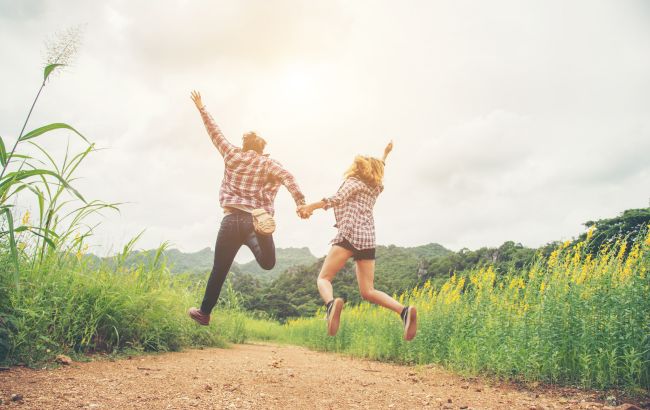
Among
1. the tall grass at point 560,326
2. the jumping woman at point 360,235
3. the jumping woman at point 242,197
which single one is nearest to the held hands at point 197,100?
the jumping woman at point 242,197

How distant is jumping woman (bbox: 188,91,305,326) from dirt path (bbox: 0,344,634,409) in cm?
78

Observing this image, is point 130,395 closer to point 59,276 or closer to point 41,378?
point 41,378

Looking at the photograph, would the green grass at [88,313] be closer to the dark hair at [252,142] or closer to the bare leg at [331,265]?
the dark hair at [252,142]

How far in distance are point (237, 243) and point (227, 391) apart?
136 cm

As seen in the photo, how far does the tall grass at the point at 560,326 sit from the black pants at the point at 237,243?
344 centimetres

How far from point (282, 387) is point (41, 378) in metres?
2.11

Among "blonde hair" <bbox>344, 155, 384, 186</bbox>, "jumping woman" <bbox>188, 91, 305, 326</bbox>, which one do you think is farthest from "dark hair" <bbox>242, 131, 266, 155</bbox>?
"blonde hair" <bbox>344, 155, 384, 186</bbox>

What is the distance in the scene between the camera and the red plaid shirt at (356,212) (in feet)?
15.0

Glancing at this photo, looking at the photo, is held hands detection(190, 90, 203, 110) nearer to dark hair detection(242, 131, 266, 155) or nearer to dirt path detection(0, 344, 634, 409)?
dark hair detection(242, 131, 266, 155)

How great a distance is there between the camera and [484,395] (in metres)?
4.37

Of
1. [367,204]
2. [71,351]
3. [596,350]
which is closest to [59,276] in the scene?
[71,351]

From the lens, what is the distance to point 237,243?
4.10 m

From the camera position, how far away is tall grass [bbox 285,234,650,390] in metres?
4.41

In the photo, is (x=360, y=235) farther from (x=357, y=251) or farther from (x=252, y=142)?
(x=252, y=142)
